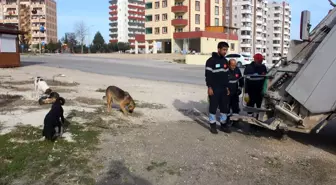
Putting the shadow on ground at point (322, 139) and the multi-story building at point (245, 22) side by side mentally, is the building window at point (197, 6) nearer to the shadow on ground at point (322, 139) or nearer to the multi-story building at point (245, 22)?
the multi-story building at point (245, 22)

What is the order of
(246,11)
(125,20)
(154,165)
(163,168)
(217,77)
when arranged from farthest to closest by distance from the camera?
(125,20) < (246,11) < (217,77) < (154,165) < (163,168)

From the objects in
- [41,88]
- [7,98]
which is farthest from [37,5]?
[41,88]

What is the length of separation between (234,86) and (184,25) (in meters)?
60.7

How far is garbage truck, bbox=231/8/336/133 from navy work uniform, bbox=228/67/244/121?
1093 millimetres

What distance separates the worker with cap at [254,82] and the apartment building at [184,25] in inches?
2122

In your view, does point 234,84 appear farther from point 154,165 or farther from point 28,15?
point 28,15

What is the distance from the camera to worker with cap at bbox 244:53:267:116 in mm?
7172

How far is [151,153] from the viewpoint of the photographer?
18.3 feet

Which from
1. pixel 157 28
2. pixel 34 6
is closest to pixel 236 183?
pixel 157 28

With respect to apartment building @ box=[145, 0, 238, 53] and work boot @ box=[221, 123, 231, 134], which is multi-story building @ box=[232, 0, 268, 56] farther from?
work boot @ box=[221, 123, 231, 134]

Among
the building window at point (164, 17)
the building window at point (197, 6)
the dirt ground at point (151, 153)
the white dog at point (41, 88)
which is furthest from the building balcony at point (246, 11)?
the dirt ground at point (151, 153)

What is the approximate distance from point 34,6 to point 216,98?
119 metres

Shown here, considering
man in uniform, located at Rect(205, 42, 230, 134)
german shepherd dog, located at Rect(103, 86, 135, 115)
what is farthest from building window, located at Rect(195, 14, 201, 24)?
man in uniform, located at Rect(205, 42, 230, 134)

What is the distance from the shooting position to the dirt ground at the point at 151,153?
4.55 metres
